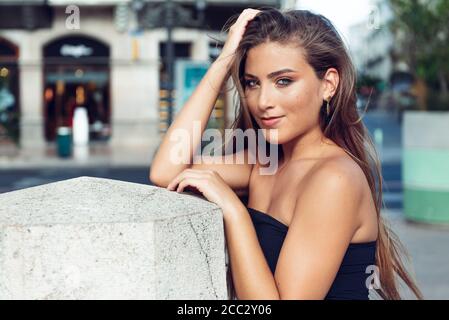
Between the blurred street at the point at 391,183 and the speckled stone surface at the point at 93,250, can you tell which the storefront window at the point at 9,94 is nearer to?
the blurred street at the point at 391,183

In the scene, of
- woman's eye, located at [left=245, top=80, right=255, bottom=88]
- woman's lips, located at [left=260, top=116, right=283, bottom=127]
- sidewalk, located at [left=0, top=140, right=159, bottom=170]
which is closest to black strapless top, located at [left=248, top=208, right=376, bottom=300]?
woman's lips, located at [left=260, top=116, right=283, bottom=127]

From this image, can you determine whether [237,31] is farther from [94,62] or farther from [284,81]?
[94,62]

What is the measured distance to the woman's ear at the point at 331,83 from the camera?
7.12ft

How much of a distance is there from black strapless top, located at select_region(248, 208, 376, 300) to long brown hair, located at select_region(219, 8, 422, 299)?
151 mm

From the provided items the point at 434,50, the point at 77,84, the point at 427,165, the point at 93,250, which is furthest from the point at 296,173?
the point at 77,84

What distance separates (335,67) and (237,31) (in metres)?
0.29

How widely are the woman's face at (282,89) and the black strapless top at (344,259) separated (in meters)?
0.23

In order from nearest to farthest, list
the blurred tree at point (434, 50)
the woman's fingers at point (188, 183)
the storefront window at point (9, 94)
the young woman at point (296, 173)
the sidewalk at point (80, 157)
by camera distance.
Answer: the young woman at point (296, 173), the woman's fingers at point (188, 183), the blurred tree at point (434, 50), the sidewalk at point (80, 157), the storefront window at point (9, 94)

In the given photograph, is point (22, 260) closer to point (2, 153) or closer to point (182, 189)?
point (182, 189)

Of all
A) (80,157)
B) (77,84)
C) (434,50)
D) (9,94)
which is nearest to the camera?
(434,50)

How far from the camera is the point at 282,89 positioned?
207 cm

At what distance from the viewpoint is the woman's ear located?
2.17m

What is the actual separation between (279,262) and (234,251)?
12 cm

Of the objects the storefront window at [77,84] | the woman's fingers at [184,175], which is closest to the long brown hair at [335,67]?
the woman's fingers at [184,175]
